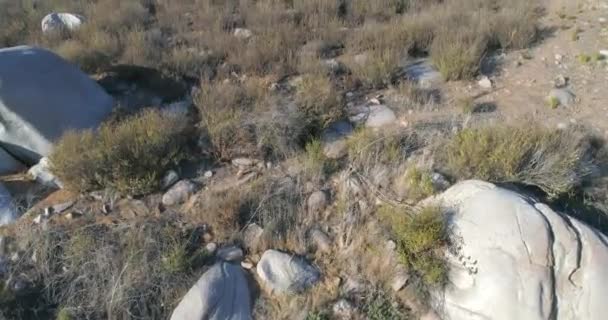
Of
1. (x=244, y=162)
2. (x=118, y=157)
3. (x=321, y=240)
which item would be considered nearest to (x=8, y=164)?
(x=118, y=157)

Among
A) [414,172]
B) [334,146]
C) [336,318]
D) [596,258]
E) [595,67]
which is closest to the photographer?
[596,258]

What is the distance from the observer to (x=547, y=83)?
5414mm

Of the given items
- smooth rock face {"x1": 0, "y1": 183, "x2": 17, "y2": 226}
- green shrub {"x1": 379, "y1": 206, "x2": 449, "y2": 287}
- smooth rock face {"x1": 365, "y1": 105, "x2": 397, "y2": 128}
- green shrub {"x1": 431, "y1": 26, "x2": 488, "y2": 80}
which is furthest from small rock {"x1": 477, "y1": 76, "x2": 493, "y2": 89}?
smooth rock face {"x1": 0, "y1": 183, "x2": 17, "y2": 226}

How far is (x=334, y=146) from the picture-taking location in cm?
456

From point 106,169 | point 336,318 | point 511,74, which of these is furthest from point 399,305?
point 511,74

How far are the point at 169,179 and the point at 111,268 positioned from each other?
970 millimetres

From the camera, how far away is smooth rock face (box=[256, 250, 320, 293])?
3.51 m

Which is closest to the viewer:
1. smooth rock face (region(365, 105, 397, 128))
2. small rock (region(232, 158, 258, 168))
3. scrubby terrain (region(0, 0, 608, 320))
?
scrubby terrain (region(0, 0, 608, 320))

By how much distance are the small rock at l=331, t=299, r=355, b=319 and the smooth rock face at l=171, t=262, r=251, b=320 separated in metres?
0.60

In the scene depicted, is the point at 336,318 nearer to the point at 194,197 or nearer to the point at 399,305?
the point at 399,305

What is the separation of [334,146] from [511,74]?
2480mm

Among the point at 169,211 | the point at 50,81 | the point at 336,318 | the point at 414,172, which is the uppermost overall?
the point at 50,81

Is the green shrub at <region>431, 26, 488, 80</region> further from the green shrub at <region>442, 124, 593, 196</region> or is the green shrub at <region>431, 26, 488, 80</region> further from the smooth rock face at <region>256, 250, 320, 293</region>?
the smooth rock face at <region>256, 250, 320, 293</region>

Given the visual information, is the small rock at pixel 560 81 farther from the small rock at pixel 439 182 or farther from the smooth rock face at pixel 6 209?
the smooth rock face at pixel 6 209
